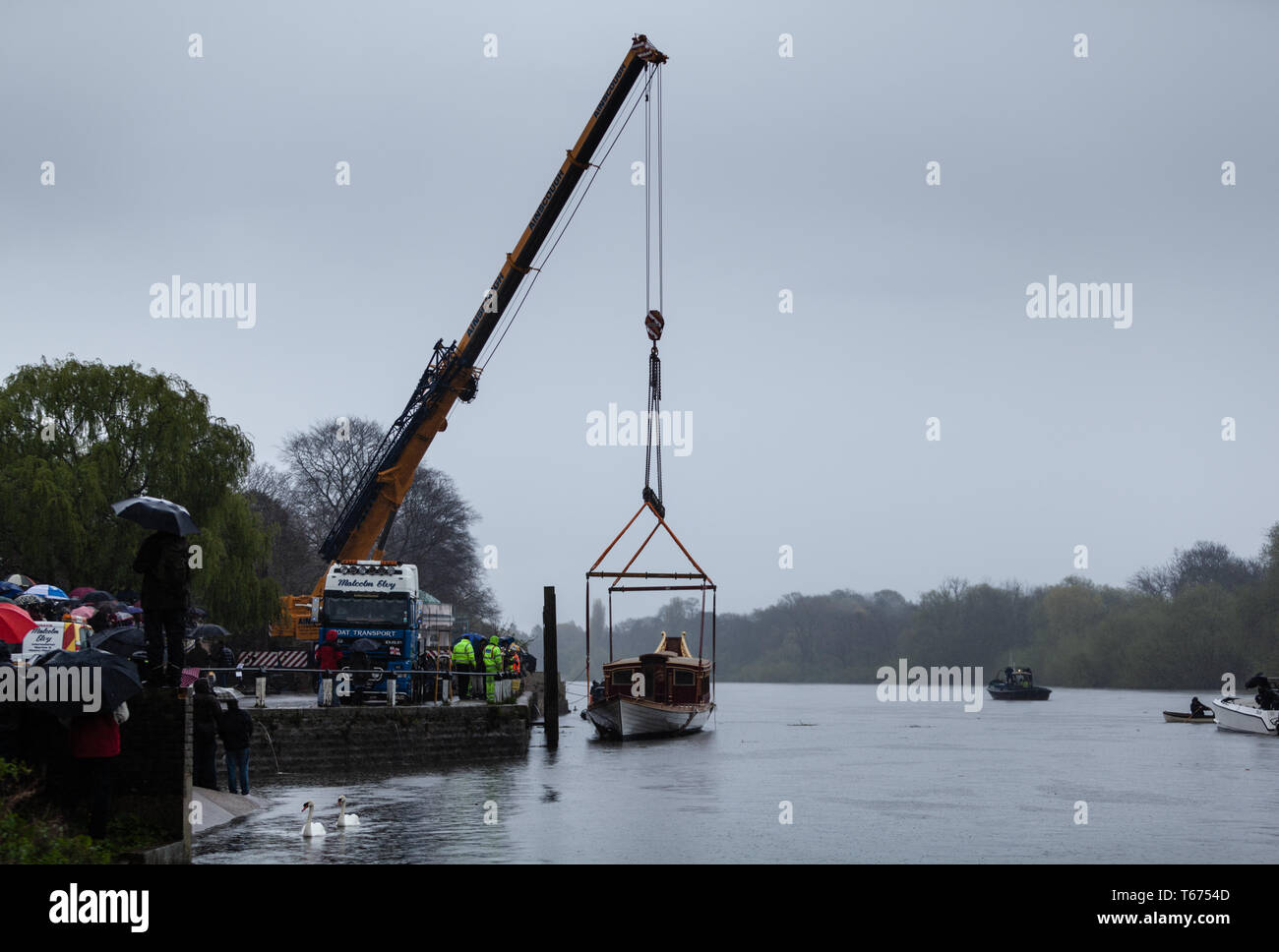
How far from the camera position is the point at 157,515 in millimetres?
14984

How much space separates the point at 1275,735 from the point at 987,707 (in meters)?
40.6

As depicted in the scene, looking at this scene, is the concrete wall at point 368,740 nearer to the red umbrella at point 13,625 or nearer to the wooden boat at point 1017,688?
the red umbrella at point 13,625

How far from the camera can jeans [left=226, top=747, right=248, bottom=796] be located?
74.0 feet

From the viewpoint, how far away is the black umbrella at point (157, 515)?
1486cm

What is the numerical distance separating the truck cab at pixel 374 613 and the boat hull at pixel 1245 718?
3519 centimetres

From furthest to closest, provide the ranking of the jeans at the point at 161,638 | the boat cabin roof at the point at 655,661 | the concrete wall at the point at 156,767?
the boat cabin roof at the point at 655,661 < the concrete wall at the point at 156,767 < the jeans at the point at 161,638

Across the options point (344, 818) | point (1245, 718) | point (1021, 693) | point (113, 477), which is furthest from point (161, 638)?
point (1021, 693)

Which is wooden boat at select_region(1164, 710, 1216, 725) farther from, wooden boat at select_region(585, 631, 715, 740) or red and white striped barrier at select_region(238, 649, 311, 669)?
red and white striped barrier at select_region(238, 649, 311, 669)

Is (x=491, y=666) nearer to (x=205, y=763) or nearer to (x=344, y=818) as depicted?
(x=205, y=763)

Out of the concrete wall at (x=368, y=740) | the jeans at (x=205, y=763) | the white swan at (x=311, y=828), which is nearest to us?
the white swan at (x=311, y=828)

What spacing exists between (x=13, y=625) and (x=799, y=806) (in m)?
15.3

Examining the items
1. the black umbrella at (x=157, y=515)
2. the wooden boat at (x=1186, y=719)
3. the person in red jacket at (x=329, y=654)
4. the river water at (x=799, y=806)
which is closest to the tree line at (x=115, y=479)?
the person in red jacket at (x=329, y=654)

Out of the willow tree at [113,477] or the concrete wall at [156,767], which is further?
the willow tree at [113,477]
